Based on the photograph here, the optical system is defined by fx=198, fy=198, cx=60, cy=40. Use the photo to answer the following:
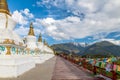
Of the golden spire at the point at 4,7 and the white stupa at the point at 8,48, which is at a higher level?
Answer: the golden spire at the point at 4,7

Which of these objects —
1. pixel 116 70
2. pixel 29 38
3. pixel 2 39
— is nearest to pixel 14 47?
pixel 2 39

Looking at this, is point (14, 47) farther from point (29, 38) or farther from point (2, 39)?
point (29, 38)

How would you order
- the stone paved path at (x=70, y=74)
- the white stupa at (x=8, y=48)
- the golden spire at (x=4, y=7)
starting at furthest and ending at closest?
the golden spire at (x=4, y=7) → the stone paved path at (x=70, y=74) → the white stupa at (x=8, y=48)

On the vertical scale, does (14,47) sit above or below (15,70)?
above

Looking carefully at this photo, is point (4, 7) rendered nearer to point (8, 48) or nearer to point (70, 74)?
point (8, 48)

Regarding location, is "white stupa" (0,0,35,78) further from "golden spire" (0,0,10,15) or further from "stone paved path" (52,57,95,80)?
"stone paved path" (52,57,95,80)

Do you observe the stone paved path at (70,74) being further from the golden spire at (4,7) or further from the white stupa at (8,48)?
the golden spire at (4,7)

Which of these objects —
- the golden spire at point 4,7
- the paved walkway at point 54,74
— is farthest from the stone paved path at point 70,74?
the golden spire at point 4,7

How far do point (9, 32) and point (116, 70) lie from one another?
7528mm

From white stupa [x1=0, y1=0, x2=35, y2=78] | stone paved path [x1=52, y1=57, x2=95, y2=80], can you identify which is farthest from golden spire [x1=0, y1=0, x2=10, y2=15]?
stone paved path [x1=52, y1=57, x2=95, y2=80]

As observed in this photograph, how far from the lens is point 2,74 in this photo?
11719 millimetres

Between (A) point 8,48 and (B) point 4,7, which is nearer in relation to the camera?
(A) point 8,48

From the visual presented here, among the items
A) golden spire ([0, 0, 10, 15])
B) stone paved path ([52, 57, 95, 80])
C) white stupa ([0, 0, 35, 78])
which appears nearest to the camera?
white stupa ([0, 0, 35, 78])

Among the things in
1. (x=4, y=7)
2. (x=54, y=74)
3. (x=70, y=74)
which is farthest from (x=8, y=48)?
(x=70, y=74)
